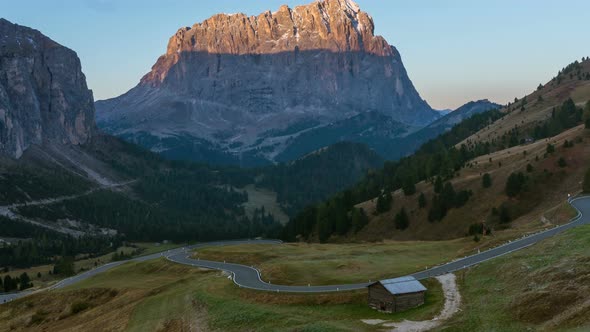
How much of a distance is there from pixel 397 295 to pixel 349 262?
2554cm

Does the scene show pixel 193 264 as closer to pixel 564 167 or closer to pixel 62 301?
pixel 62 301

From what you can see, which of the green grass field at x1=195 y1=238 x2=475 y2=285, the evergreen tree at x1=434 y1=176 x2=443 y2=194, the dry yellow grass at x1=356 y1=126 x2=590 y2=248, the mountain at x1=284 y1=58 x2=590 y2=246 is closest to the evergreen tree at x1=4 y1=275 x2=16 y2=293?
the green grass field at x1=195 y1=238 x2=475 y2=285

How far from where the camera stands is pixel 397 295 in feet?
213

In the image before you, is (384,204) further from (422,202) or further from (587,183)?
(587,183)

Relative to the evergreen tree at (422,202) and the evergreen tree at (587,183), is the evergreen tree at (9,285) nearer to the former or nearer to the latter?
the evergreen tree at (422,202)

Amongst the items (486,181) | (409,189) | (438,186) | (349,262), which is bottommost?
(349,262)

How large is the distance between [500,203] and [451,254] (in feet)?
174

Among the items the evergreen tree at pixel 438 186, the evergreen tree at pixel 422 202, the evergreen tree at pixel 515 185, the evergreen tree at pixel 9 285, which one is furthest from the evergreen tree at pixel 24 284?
the evergreen tree at pixel 515 185

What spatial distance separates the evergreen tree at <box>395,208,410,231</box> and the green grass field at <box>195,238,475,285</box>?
39878mm

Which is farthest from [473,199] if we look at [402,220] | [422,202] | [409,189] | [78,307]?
[78,307]

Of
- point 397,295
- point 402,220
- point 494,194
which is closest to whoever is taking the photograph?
point 397,295

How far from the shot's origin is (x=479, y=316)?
5691 cm

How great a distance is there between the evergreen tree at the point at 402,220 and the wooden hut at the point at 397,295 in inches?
3343

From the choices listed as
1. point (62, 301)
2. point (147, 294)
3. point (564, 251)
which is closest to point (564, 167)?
point (564, 251)
